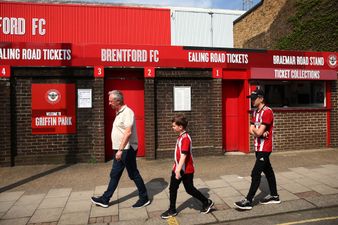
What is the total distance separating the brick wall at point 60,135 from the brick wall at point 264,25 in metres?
9.76

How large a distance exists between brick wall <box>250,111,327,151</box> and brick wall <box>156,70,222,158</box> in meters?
1.42

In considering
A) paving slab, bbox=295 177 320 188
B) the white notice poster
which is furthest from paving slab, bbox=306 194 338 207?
the white notice poster

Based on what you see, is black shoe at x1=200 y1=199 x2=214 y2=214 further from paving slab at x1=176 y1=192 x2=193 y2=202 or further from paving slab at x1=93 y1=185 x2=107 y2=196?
paving slab at x1=93 y1=185 x2=107 y2=196

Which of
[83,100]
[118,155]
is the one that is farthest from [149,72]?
[118,155]

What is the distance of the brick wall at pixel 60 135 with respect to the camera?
7.98m

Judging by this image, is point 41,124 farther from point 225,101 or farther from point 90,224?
point 225,101

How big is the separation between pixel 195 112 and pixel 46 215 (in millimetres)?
5244

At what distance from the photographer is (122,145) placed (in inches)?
180

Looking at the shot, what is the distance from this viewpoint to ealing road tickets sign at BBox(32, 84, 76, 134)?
8039mm

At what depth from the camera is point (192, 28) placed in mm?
18406

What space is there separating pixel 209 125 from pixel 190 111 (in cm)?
71

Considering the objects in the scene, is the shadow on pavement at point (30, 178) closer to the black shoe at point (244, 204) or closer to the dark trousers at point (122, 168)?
the dark trousers at point (122, 168)

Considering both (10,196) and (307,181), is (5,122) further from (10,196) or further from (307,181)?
(307,181)

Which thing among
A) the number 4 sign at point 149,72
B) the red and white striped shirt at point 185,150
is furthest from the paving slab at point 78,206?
the number 4 sign at point 149,72
